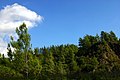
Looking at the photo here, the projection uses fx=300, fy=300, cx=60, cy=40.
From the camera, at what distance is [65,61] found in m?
72.8

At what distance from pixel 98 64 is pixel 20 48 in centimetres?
3518

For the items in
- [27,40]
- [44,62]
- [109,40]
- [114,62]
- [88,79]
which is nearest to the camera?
[88,79]

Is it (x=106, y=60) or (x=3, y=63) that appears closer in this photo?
(x=3, y=63)

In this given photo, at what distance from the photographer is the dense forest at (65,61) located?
26864mm

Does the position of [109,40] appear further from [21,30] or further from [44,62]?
[21,30]

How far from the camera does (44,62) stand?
5894 centimetres

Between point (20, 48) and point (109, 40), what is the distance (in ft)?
172

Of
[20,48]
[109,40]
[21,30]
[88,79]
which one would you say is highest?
[109,40]

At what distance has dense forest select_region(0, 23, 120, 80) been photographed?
88.1 feet

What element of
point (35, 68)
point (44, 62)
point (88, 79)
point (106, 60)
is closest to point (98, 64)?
point (106, 60)

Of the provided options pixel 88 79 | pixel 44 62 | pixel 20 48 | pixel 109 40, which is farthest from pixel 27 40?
pixel 109 40

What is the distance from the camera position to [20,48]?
3559cm

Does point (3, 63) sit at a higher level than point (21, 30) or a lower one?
lower

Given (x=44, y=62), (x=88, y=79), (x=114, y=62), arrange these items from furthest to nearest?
(x=114, y=62), (x=44, y=62), (x=88, y=79)
